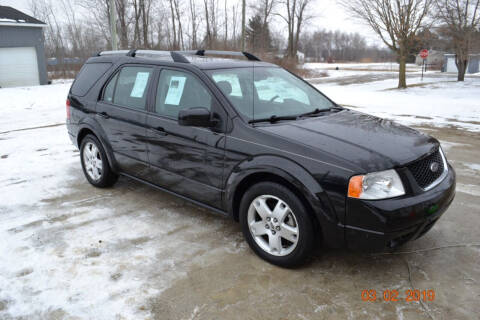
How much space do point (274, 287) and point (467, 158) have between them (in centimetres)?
492

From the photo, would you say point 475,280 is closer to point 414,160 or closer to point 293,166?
point 414,160

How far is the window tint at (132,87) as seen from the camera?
427cm

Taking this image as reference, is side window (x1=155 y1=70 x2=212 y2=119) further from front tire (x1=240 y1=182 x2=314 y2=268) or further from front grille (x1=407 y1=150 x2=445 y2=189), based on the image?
front grille (x1=407 y1=150 x2=445 y2=189)

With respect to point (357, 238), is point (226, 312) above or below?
below

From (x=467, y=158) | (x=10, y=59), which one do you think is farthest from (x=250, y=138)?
(x=10, y=59)

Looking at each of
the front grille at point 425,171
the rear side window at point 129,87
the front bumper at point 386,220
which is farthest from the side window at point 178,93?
the front grille at point 425,171

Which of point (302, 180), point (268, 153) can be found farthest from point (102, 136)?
point (302, 180)

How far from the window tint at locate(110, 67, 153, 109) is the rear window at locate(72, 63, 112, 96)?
0.37 metres

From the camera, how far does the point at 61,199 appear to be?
483 cm

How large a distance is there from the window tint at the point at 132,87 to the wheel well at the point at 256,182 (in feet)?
5.15

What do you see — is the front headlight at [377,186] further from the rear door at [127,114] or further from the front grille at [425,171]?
the rear door at [127,114]

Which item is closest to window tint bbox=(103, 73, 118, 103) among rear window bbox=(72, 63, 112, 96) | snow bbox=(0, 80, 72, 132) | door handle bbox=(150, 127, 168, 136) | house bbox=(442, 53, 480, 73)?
rear window bbox=(72, 63, 112, 96)

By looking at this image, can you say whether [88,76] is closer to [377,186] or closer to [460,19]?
[377,186]

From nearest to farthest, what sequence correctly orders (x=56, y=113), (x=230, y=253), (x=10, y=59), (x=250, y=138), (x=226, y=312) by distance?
(x=226, y=312) → (x=250, y=138) → (x=230, y=253) → (x=56, y=113) → (x=10, y=59)
